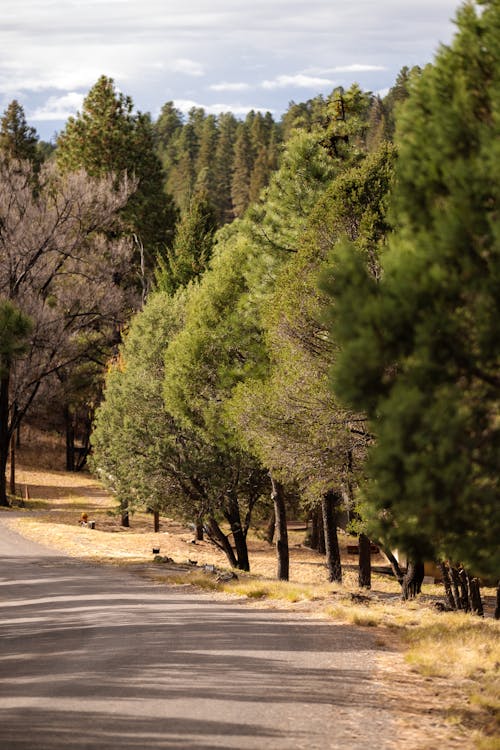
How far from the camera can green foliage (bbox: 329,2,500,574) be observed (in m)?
6.62

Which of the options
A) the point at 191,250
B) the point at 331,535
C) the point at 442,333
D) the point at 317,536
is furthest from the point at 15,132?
the point at 442,333

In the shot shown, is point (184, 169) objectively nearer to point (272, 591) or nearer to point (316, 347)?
point (316, 347)

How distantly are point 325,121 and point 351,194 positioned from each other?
289 inches

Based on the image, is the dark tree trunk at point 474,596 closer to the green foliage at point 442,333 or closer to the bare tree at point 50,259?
the green foliage at point 442,333

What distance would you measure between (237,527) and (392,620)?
16478 millimetres

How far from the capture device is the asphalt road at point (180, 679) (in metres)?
7.84

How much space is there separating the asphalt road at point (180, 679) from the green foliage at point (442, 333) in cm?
220

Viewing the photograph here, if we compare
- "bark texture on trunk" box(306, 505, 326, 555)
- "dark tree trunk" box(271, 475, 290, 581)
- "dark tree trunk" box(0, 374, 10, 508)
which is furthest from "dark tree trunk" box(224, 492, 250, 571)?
"dark tree trunk" box(0, 374, 10, 508)

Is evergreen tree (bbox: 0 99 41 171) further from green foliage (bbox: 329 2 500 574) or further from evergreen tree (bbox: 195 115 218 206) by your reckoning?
green foliage (bbox: 329 2 500 574)

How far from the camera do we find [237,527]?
3125cm

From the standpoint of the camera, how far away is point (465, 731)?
8.38 m

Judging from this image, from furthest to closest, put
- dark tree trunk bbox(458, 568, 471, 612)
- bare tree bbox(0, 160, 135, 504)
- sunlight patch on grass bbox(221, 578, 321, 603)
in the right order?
bare tree bbox(0, 160, 135, 504) < dark tree trunk bbox(458, 568, 471, 612) < sunlight patch on grass bbox(221, 578, 321, 603)

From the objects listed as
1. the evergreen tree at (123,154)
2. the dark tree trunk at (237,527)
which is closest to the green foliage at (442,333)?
the dark tree trunk at (237,527)

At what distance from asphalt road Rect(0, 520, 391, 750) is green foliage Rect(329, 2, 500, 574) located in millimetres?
2203
